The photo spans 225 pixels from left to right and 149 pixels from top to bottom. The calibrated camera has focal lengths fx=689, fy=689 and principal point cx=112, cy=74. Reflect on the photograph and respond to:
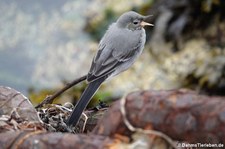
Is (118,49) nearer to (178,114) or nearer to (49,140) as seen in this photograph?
(49,140)

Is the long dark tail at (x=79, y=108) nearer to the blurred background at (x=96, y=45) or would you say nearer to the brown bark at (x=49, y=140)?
the brown bark at (x=49, y=140)

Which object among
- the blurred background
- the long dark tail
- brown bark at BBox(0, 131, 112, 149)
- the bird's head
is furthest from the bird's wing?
the blurred background

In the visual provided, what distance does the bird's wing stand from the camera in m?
3.28

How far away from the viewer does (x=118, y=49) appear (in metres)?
3.44

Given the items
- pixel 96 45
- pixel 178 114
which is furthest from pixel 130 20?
pixel 96 45

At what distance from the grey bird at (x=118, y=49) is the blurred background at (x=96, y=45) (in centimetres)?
215

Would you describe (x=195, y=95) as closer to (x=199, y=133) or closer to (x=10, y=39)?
(x=199, y=133)

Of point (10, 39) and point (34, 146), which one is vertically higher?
point (10, 39)

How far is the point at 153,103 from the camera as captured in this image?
152 cm

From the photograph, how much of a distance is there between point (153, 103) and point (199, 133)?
12 centimetres

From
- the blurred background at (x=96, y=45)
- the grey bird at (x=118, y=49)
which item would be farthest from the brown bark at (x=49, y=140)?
the blurred background at (x=96, y=45)

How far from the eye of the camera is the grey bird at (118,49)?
329 cm

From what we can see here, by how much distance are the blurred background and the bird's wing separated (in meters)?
2.25

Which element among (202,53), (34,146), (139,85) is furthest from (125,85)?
(34,146)
